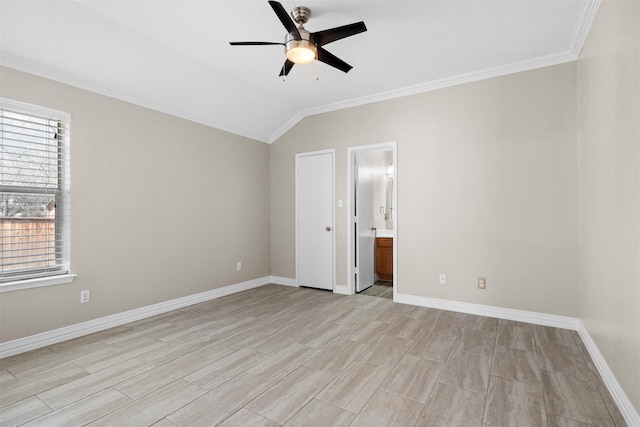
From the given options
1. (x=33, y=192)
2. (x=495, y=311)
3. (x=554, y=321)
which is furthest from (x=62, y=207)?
(x=554, y=321)

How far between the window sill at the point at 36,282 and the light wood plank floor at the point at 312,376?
563mm

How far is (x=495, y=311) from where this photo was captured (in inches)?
137

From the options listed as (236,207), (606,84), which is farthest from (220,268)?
(606,84)

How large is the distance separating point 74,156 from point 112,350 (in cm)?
186

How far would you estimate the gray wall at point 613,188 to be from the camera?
170cm

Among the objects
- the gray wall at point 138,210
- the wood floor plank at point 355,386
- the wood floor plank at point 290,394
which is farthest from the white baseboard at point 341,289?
the wood floor plank at point 290,394

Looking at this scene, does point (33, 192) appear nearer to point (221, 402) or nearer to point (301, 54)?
point (221, 402)

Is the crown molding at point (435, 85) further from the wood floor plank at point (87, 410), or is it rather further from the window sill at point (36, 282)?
the wood floor plank at point (87, 410)

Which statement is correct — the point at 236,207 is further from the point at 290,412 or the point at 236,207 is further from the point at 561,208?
the point at 561,208

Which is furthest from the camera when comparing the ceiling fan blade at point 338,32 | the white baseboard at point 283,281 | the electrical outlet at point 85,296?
the white baseboard at point 283,281

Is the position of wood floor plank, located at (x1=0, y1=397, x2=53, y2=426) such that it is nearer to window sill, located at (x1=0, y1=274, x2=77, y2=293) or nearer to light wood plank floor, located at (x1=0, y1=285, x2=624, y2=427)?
light wood plank floor, located at (x1=0, y1=285, x2=624, y2=427)

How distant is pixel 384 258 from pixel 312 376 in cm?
332

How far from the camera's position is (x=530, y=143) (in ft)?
10.9

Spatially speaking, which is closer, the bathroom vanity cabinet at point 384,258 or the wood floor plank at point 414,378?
the wood floor plank at point 414,378
